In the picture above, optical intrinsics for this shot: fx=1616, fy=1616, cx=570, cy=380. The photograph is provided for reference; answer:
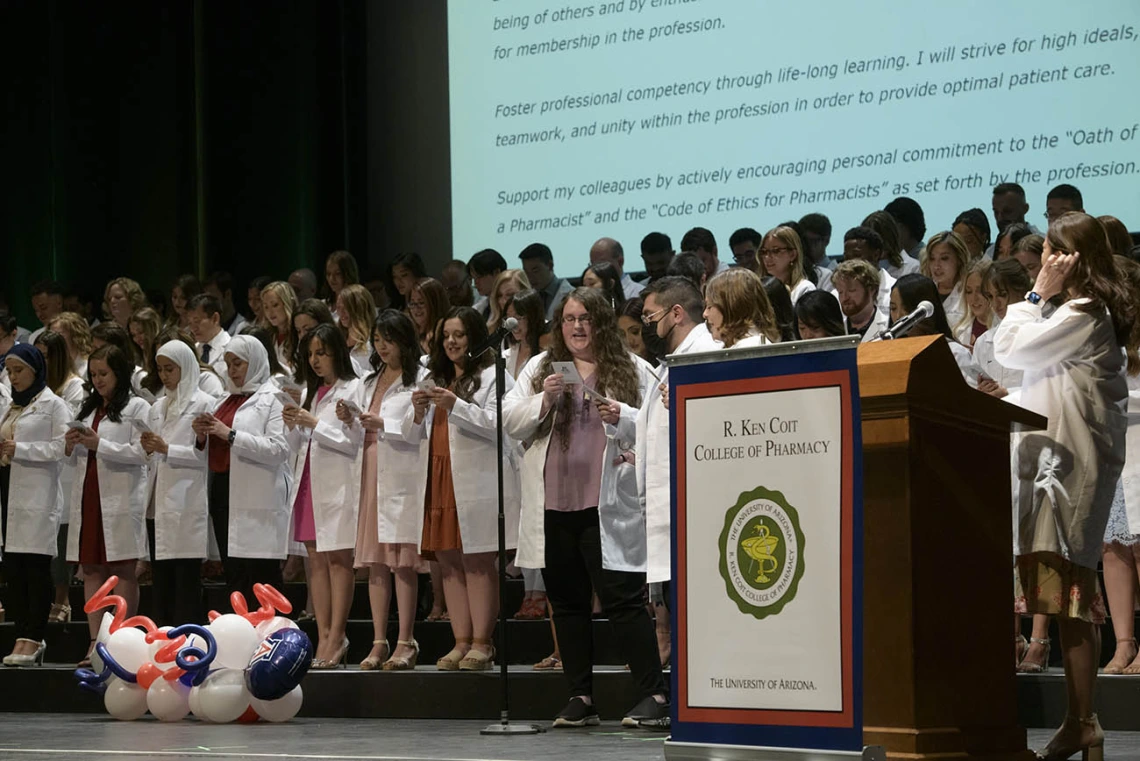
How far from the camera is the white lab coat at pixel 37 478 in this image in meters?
7.80

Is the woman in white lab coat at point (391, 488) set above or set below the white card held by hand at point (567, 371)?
below

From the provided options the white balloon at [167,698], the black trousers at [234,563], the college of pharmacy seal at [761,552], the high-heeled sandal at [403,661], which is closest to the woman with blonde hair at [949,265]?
the high-heeled sandal at [403,661]

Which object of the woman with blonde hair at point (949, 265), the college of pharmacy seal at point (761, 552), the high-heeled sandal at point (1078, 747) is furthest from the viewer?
the woman with blonde hair at point (949, 265)

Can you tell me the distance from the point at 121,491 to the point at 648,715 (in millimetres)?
3257

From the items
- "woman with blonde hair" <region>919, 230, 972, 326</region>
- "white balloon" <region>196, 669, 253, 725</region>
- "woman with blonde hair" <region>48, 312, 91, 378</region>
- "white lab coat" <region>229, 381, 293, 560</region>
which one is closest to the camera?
"white balloon" <region>196, 669, 253, 725</region>

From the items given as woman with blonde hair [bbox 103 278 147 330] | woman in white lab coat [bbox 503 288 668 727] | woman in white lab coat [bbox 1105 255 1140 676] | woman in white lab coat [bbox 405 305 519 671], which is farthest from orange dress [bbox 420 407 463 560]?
woman with blonde hair [bbox 103 278 147 330]

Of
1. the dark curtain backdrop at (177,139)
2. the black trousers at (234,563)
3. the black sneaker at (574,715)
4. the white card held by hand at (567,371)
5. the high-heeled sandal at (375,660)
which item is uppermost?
the dark curtain backdrop at (177,139)

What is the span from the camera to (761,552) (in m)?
3.42

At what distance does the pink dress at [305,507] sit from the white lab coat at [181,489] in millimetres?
514

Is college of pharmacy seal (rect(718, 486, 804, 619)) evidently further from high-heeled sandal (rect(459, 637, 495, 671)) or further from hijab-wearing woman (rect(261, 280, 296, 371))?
hijab-wearing woman (rect(261, 280, 296, 371))

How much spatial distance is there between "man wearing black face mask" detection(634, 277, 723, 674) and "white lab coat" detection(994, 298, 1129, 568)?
3.97 feet

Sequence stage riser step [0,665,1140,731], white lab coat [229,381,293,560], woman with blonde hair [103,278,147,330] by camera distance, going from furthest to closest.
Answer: woman with blonde hair [103,278,147,330] → white lab coat [229,381,293,560] → stage riser step [0,665,1140,731]

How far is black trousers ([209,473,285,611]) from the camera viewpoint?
24.6 ft

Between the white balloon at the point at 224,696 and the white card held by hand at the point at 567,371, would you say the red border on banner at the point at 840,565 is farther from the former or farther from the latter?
the white balloon at the point at 224,696
